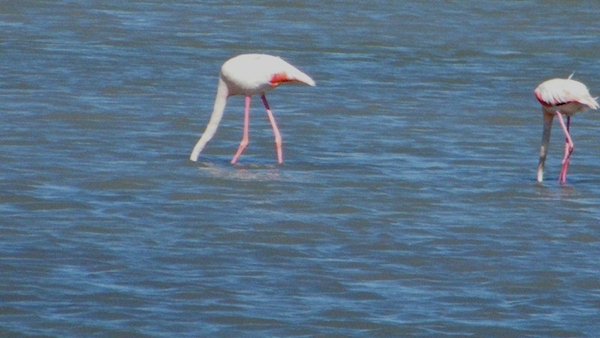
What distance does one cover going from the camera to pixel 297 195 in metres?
9.95

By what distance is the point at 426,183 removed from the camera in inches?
415

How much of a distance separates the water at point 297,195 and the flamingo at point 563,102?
194 mm

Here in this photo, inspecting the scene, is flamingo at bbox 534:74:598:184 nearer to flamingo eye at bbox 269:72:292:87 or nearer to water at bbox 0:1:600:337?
water at bbox 0:1:600:337

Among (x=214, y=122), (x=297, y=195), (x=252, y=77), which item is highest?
(x=252, y=77)

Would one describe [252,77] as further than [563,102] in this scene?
Yes

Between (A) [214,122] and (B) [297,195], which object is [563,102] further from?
(A) [214,122]

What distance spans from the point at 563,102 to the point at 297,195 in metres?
2.03

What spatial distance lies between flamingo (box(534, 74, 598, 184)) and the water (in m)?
0.19

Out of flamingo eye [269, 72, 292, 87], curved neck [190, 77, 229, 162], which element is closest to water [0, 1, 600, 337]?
curved neck [190, 77, 229, 162]

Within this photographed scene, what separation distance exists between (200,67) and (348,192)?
664cm

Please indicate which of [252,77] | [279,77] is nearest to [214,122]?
[252,77]

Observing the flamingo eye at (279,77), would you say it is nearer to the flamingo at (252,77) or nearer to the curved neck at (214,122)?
the flamingo at (252,77)

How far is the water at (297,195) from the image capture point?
714 centimetres

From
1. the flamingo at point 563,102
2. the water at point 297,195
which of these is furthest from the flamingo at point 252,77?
the flamingo at point 563,102
